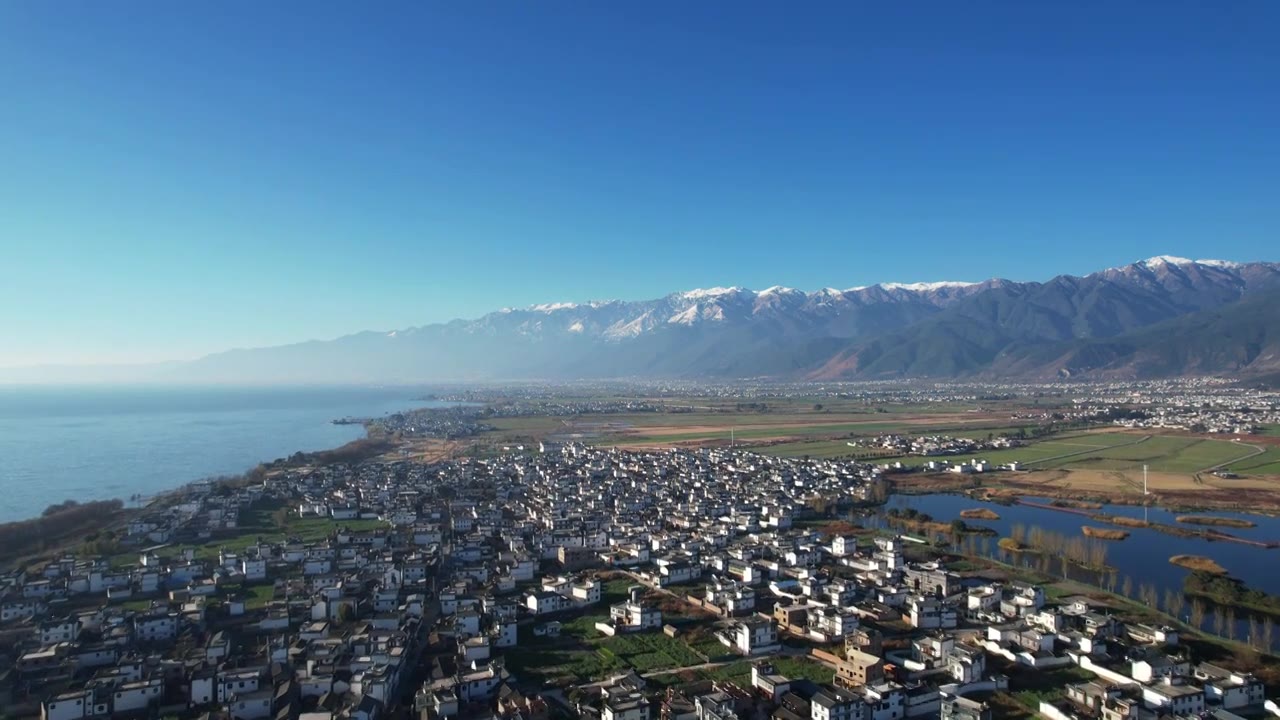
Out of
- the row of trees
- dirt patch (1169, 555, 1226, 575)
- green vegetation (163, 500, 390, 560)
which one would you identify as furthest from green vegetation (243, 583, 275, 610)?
dirt patch (1169, 555, 1226, 575)

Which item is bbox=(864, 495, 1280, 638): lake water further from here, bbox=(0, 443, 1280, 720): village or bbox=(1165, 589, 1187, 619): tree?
bbox=(0, 443, 1280, 720): village

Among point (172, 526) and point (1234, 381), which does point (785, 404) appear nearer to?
point (1234, 381)

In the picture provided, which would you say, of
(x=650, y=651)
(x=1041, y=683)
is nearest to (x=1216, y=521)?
(x=1041, y=683)

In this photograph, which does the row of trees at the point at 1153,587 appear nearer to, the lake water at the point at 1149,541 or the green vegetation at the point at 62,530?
the lake water at the point at 1149,541

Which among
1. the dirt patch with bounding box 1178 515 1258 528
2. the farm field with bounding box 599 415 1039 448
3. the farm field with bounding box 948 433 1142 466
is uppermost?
the farm field with bounding box 599 415 1039 448

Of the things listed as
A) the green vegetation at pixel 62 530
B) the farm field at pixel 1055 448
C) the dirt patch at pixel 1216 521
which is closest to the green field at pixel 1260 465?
the farm field at pixel 1055 448

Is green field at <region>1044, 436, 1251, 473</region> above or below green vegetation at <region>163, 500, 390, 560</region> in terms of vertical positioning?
below
